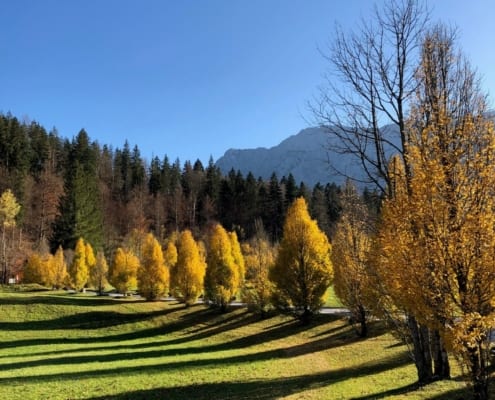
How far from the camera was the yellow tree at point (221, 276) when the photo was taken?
32.7 m

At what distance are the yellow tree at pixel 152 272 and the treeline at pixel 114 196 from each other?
25.9m

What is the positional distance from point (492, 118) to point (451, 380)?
7747 mm

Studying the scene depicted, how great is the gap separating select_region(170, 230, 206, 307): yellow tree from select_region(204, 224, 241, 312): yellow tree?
3.53ft

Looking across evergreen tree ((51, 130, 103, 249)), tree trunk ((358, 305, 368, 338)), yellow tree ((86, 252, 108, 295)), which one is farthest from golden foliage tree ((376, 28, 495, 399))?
evergreen tree ((51, 130, 103, 249))

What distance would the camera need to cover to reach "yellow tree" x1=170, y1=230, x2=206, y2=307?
34.5 meters

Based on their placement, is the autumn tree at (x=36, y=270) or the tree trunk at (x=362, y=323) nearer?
the tree trunk at (x=362, y=323)

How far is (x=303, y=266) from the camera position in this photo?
2755cm

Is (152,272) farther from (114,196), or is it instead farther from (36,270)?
(114,196)

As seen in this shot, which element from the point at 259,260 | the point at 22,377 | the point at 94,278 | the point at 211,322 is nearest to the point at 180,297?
the point at 211,322

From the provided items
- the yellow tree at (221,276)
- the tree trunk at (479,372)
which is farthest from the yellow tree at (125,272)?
the tree trunk at (479,372)

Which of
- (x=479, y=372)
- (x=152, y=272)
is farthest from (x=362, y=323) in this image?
(x=152, y=272)

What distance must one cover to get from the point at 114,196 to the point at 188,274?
58.3 metres

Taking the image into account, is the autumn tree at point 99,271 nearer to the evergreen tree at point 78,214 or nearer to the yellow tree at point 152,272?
the yellow tree at point 152,272

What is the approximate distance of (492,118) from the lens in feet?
26.2
